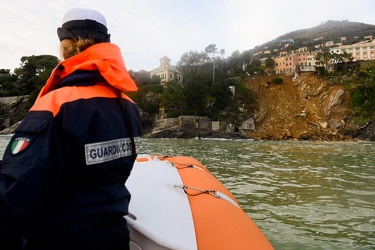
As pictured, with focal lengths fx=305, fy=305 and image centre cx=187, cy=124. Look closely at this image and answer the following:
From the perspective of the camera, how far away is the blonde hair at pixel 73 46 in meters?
1.50

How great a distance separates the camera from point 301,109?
50.9 metres

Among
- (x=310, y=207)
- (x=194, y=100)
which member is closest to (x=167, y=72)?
(x=194, y=100)

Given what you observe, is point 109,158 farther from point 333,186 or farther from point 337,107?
point 337,107

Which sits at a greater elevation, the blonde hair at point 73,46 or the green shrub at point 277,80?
the green shrub at point 277,80

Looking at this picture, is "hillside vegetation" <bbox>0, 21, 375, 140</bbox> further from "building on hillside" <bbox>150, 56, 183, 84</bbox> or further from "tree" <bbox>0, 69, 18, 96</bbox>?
"building on hillside" <bbox>150, 56, 183, 84</bbox>

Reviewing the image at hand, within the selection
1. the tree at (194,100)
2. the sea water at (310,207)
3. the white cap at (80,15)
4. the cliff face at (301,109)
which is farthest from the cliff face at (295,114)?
the white cap at (80,15)

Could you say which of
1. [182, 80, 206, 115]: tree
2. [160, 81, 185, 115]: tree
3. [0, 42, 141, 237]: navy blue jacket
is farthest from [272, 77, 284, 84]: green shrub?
[0, 42, 141, 237]: navy blue jacket

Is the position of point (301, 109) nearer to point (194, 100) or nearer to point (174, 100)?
point (194, 100)

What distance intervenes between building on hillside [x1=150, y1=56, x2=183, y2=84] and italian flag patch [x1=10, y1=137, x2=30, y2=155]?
64.7 m

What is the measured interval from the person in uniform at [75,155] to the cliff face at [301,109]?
1635 inches

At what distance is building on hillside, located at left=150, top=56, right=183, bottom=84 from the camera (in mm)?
66938

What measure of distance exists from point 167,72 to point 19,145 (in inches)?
2622

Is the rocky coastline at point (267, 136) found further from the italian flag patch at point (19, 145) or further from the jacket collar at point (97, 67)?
the italian flag patch at point (19, 145)

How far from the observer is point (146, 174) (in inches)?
127
